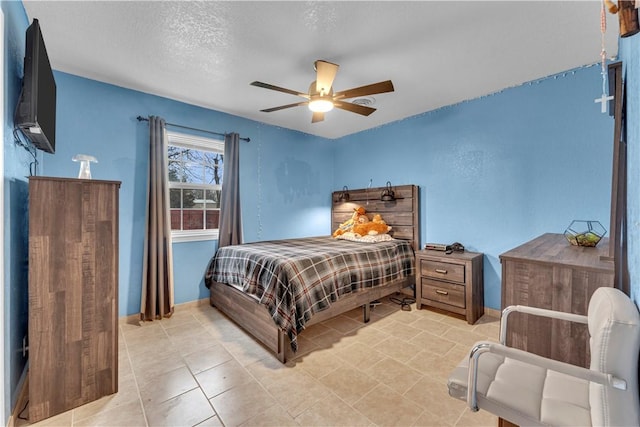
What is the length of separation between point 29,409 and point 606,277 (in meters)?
3.26

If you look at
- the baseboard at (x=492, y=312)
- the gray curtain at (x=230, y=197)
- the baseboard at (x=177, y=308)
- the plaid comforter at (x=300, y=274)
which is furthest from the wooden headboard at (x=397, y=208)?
the baseboard at (x=177, y=308)

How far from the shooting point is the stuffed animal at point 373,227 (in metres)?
3.84

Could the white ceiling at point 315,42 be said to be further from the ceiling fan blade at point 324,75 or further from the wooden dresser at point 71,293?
the wooden dresser at point 71,293

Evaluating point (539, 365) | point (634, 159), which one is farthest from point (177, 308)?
point (634, 159)

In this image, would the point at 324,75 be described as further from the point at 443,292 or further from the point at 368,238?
the point at 443,292

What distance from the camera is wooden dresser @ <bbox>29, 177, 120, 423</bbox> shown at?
5.15ft

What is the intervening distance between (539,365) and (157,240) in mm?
Result: 3308

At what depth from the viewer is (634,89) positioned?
3.47 feet

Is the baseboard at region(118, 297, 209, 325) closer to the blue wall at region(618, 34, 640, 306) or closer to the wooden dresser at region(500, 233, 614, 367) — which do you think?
the wooden dresser at region(500, 233, 614, 367)

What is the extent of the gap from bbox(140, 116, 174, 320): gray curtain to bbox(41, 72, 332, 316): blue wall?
15 cm

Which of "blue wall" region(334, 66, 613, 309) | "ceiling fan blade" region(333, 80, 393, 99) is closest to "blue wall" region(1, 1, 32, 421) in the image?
"ceiling fan blade" region(333, 80, 393, 99)

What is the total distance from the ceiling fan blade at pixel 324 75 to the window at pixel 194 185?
1874 mm

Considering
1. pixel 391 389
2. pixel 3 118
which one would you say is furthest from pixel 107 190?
pixel 391 389

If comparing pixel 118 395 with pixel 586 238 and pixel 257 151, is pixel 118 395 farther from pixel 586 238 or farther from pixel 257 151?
pixel 586 238
